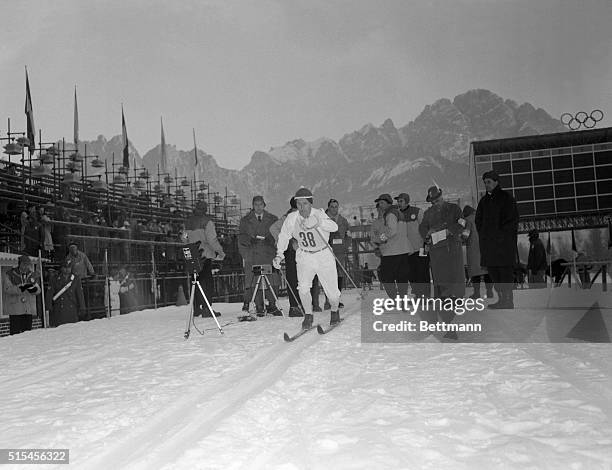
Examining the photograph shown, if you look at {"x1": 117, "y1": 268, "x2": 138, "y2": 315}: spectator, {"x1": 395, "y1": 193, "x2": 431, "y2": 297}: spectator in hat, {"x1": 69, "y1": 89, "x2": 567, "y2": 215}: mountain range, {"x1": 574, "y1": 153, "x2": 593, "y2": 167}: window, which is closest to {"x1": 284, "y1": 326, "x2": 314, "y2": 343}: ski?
{"x1": 395, "y1": 193, "x2": 431, "y2": 297}: spectator in hat

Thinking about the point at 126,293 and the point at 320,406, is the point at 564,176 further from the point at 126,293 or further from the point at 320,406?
the point at 320,406

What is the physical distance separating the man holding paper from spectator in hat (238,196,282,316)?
11.4ft

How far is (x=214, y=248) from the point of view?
1009 cm

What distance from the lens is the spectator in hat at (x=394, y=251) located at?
924 centimetres

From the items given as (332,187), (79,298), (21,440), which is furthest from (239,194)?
(21,440)

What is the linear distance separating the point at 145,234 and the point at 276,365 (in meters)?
16.7

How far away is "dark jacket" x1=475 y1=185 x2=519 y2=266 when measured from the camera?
8281mm

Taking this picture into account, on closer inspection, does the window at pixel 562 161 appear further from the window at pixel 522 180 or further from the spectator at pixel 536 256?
the spectator at pixel 536 256

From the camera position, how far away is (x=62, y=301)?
11.2 m

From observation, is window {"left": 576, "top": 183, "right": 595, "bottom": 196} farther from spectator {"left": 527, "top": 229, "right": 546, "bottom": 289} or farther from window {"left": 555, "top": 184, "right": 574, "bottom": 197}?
spectator {"left": 527, "top": 229, "right": 546, "bottom": 289}

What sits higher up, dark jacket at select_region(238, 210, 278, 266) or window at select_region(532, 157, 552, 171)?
window at select_region(532, 157, 552, 171)

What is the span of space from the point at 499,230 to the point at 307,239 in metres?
2.49

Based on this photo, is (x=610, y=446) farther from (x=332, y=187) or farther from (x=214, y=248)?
(x=332, y=187)

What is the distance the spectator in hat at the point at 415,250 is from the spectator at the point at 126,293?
21.8ft
